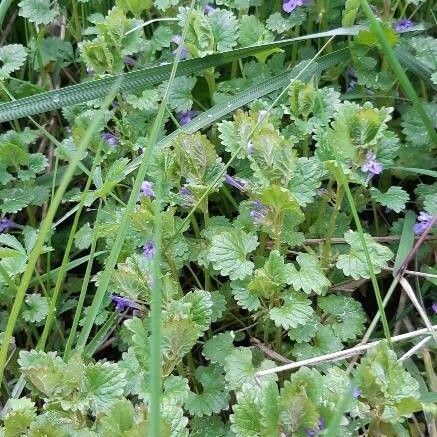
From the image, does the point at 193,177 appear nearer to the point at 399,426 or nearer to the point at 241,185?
the point at 241,185

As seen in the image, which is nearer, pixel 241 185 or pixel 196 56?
pixel 241 185

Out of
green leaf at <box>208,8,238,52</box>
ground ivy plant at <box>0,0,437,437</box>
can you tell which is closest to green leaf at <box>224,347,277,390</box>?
ground ivy plant at <box>0,0,437,437</box>

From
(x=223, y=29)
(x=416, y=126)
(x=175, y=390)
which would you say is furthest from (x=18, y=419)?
(x=416, y=126)

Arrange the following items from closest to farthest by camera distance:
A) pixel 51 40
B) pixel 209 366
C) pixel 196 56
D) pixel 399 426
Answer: pixel 399 426, pixel 209 366, pixel 196 56, pixel 51 40

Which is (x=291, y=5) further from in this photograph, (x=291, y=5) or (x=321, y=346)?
(x=321, y=346)

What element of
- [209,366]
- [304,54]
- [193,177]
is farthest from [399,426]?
[304,54]
